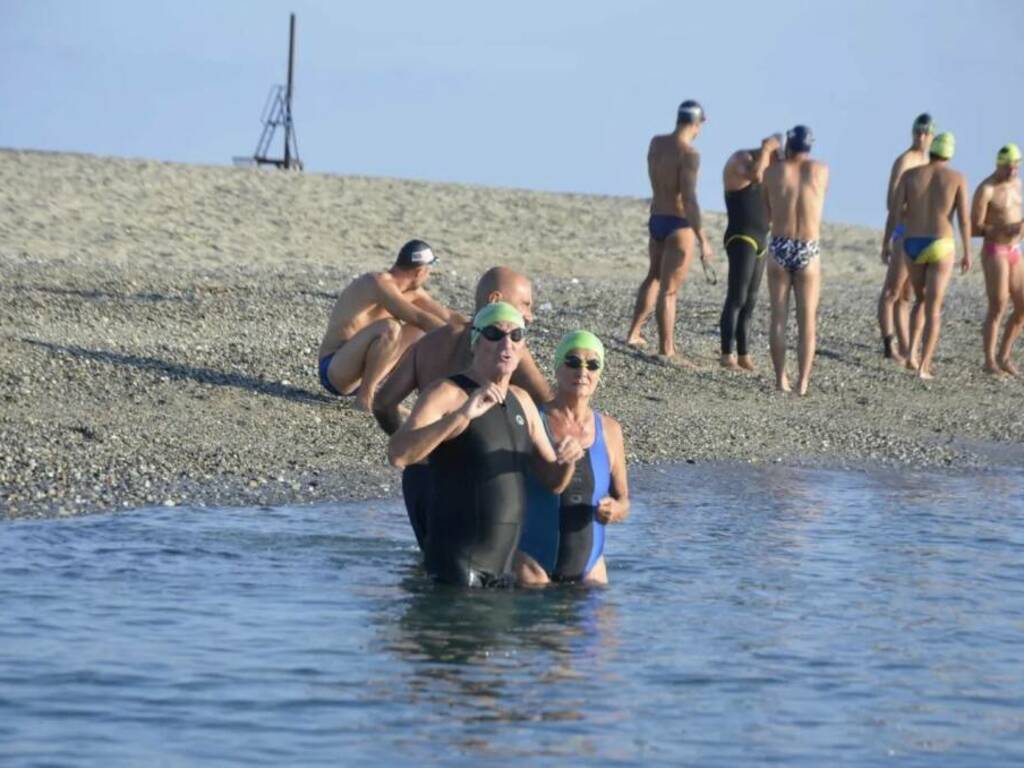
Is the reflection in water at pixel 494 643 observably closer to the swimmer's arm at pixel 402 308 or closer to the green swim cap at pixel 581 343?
the green swim cap at pixel 581 343

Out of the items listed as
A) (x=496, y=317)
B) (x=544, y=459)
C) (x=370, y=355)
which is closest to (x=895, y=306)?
(x=370, y=355)

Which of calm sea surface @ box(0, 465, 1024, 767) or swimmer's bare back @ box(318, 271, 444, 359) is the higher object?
swimmer's bare back @ box(318, 271, 444, 359)

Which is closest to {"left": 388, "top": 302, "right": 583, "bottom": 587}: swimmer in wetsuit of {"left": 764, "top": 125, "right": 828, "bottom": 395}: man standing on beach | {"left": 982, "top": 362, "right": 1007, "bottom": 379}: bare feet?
{"left": 764, "top": 125, "right": 828, "bottom": 395}: man standing on beach

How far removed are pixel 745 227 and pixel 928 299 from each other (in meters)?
1.87

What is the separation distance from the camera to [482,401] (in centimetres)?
736

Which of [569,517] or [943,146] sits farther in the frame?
[943,146]

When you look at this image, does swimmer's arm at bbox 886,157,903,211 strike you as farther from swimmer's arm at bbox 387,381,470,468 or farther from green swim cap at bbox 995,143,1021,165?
swimmer's arm at bbox 387,381,470,468

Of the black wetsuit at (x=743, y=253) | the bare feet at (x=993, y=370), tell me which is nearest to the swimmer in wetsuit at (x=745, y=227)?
the black wetsuit at (x=743, y=253)

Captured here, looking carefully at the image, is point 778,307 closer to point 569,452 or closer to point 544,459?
point 544,459

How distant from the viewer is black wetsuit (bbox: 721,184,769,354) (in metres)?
15.4

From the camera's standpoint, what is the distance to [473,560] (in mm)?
8164

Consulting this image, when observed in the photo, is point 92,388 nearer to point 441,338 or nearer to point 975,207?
point 441,338

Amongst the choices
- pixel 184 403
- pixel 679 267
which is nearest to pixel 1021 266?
pixel 679 267

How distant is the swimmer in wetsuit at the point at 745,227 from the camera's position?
15406 mm
